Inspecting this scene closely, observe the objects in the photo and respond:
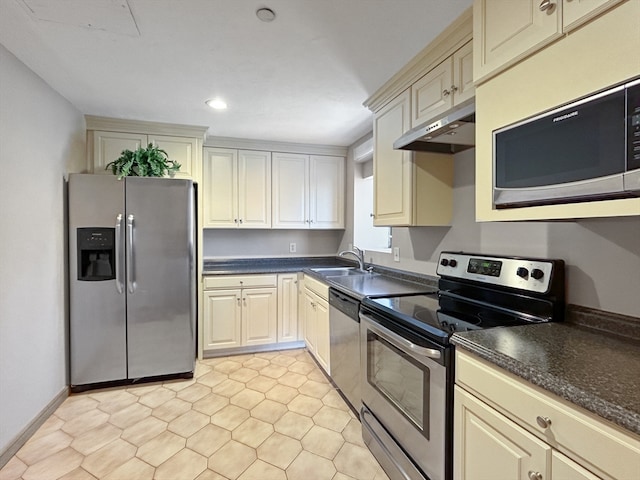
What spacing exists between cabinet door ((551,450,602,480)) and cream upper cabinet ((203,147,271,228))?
3252 millimetres

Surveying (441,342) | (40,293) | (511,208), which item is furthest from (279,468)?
(40,293)

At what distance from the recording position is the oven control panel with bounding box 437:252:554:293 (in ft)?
4.62

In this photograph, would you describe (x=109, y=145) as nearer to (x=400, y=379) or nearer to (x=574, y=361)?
(x=400, y=379)

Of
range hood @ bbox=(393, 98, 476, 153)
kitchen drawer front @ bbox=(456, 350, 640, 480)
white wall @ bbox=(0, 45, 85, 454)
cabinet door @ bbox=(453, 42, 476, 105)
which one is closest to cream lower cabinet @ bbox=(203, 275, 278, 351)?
white wall @ bbox=(0, 45, 85, 454)

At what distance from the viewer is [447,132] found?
1670mm

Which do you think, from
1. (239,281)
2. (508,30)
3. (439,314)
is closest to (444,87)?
(508,30)

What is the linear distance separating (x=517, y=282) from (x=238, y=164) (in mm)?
3032

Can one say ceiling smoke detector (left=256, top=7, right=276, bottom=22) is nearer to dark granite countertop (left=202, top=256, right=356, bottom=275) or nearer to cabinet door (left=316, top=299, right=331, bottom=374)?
cabinet door (left=316, top=299, right=331, bottom=374)

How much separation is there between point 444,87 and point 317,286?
1861mm

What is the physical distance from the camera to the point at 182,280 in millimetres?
2877

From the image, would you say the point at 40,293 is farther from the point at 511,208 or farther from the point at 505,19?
the point at 505,19

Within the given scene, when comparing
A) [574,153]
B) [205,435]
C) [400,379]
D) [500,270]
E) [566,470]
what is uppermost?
[574,153]

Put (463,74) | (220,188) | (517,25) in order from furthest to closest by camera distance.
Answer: (220,188) → (463,74) → (517,25)

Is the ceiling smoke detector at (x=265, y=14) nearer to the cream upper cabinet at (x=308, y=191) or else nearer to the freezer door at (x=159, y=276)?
the freezer door at (x=159, y=276)
